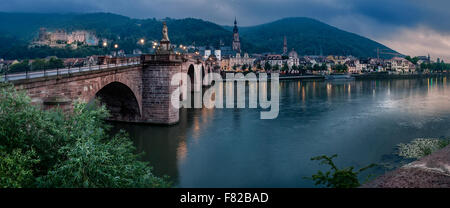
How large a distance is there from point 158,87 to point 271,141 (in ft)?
29.1

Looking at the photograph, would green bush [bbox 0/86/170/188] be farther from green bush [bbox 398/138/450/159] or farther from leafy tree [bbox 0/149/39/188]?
green bush [bbox 398/138/450/159]

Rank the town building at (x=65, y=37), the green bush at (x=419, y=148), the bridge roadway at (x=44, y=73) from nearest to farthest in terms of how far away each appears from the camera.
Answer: the bridge roadway at (x=44, y=73) < the green bush at (x=419, y=148) < the town building at (x=65, y=37)

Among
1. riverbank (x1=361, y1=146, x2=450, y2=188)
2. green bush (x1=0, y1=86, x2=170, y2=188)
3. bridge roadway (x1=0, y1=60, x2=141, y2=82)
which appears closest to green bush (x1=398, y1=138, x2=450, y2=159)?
riverbank (x1=361, y1=146, x2=450, y2=188)

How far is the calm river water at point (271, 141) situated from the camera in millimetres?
15552

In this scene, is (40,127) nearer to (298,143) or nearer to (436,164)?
(436,164)

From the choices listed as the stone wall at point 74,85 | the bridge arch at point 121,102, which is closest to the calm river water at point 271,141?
the bridge arch at point 121,102

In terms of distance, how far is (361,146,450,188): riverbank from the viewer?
506 cm

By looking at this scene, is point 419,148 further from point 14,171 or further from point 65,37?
point 65,37

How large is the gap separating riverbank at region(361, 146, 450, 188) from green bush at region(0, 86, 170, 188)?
5.59m

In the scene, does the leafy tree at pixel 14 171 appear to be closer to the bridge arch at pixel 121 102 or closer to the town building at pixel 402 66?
the bridge arch at pixel 121 102

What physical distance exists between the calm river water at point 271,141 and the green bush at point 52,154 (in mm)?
5839

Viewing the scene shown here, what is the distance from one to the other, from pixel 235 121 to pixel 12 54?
10090 cm

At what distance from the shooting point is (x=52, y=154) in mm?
8664

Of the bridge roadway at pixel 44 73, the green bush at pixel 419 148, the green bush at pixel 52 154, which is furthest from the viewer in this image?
the green bush at pixel 419 148
